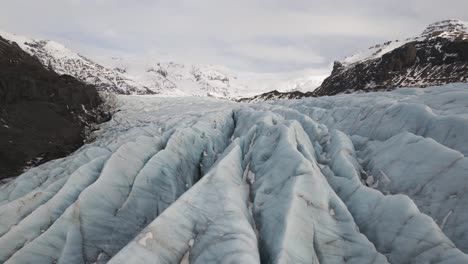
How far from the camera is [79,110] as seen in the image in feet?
139

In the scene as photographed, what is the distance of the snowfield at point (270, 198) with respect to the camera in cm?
1049

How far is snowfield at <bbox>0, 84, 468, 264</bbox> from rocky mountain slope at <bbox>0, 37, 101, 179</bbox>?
1342 cm

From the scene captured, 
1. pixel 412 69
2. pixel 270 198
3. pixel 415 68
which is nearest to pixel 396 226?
pixel 270 198

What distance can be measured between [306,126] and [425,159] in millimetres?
8321

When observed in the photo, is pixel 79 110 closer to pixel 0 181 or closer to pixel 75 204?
pixel 0 181

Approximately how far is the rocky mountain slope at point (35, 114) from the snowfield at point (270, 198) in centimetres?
1342

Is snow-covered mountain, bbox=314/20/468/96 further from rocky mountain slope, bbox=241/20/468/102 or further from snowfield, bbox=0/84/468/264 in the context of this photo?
snowfield, bbox=0/84/468/264

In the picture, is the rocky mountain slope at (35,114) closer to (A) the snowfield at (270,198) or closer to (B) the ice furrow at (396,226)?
(A) the snowfield at (270,198)

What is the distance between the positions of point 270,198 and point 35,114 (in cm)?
3294

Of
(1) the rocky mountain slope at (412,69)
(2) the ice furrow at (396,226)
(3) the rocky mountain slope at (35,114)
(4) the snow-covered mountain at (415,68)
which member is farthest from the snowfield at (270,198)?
(4) the snow-covered mountain at (415,68)

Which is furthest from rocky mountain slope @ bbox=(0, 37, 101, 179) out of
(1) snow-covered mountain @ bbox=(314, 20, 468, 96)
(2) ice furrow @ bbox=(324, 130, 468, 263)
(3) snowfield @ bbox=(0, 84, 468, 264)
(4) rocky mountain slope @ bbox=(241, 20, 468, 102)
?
(1) snow-covered mountain @ bbox=(314, 20, 468, 96)

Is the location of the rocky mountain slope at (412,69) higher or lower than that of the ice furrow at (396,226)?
higher

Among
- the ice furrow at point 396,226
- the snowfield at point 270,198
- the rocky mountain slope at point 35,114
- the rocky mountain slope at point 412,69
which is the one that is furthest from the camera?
the rocky mountain slope at point 412,69

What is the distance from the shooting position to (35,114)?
1451 inches
